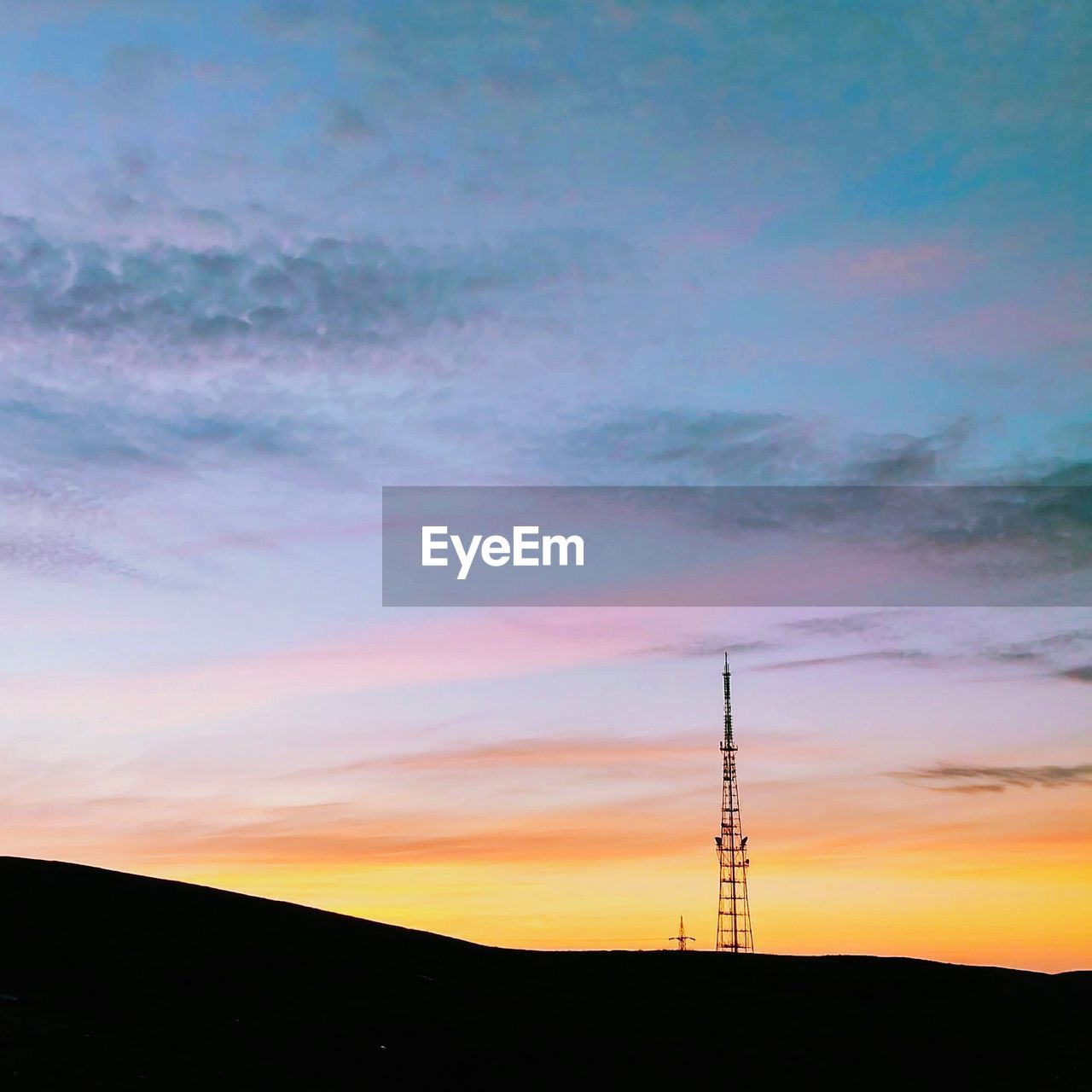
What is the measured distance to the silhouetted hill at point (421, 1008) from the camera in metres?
36.1

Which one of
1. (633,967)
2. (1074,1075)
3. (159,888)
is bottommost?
(1074,1075)

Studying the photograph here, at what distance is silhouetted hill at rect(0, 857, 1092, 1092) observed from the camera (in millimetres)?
36062

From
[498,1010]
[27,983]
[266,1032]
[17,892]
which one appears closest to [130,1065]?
[266,1032]

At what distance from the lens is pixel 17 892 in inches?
1930

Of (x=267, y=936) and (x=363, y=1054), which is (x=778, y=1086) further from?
(x=267, y=936)

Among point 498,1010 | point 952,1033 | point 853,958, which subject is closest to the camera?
point 498,1010

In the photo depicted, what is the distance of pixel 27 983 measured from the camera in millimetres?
39594

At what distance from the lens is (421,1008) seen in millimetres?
43281

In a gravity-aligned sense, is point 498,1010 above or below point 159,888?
below

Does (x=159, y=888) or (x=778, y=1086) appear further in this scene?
(x=159, y=888)

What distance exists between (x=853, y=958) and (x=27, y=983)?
3608 cm

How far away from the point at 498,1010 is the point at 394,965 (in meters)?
5.94

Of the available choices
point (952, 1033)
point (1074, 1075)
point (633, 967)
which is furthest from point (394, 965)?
point (1074, 1075)

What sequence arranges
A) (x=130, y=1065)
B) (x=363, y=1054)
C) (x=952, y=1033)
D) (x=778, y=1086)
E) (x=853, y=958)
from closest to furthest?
(x=130, y=1065)
(x=363, y=1054)
(x=778, y=1086)
(x=952, y=1033)
(x=853, y=958)
